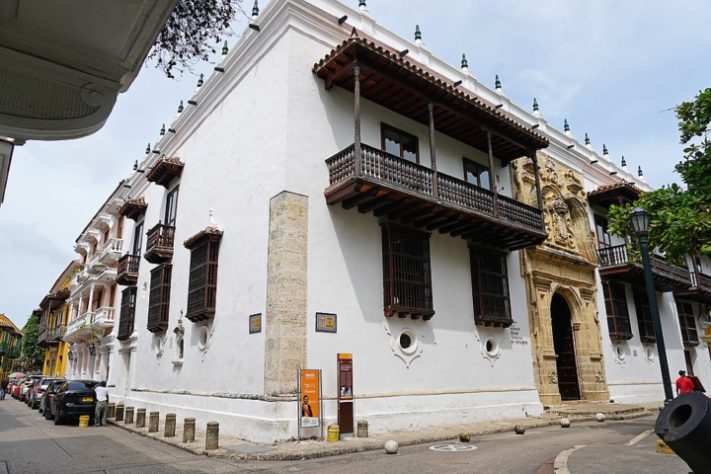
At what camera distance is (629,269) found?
65.0 ft

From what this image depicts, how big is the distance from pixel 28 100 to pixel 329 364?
345 inches

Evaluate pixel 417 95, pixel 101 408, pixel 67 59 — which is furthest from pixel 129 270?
pixel 67 59

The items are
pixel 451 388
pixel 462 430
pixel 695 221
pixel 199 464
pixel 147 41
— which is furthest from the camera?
pixel 451 388

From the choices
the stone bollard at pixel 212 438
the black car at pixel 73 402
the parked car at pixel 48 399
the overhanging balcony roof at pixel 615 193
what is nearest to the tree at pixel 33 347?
the parked car at pixel 48 399

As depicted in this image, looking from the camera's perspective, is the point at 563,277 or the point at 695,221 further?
the point at 563,277

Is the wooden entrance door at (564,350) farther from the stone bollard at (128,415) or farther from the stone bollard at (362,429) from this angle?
the stone bollard at (128,415)

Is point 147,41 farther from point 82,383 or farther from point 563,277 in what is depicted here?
point 563,277

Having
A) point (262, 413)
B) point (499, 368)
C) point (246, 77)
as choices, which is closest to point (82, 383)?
point (262, 413)

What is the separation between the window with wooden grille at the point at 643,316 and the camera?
70.3 ft

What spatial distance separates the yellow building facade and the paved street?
27071 millimetres

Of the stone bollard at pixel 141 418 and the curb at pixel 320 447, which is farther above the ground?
the stone bollard at pixel 141 418

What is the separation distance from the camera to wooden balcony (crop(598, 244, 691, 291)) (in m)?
19.8

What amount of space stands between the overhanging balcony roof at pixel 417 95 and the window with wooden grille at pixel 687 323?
1590 cm

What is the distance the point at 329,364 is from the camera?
1093 cm
